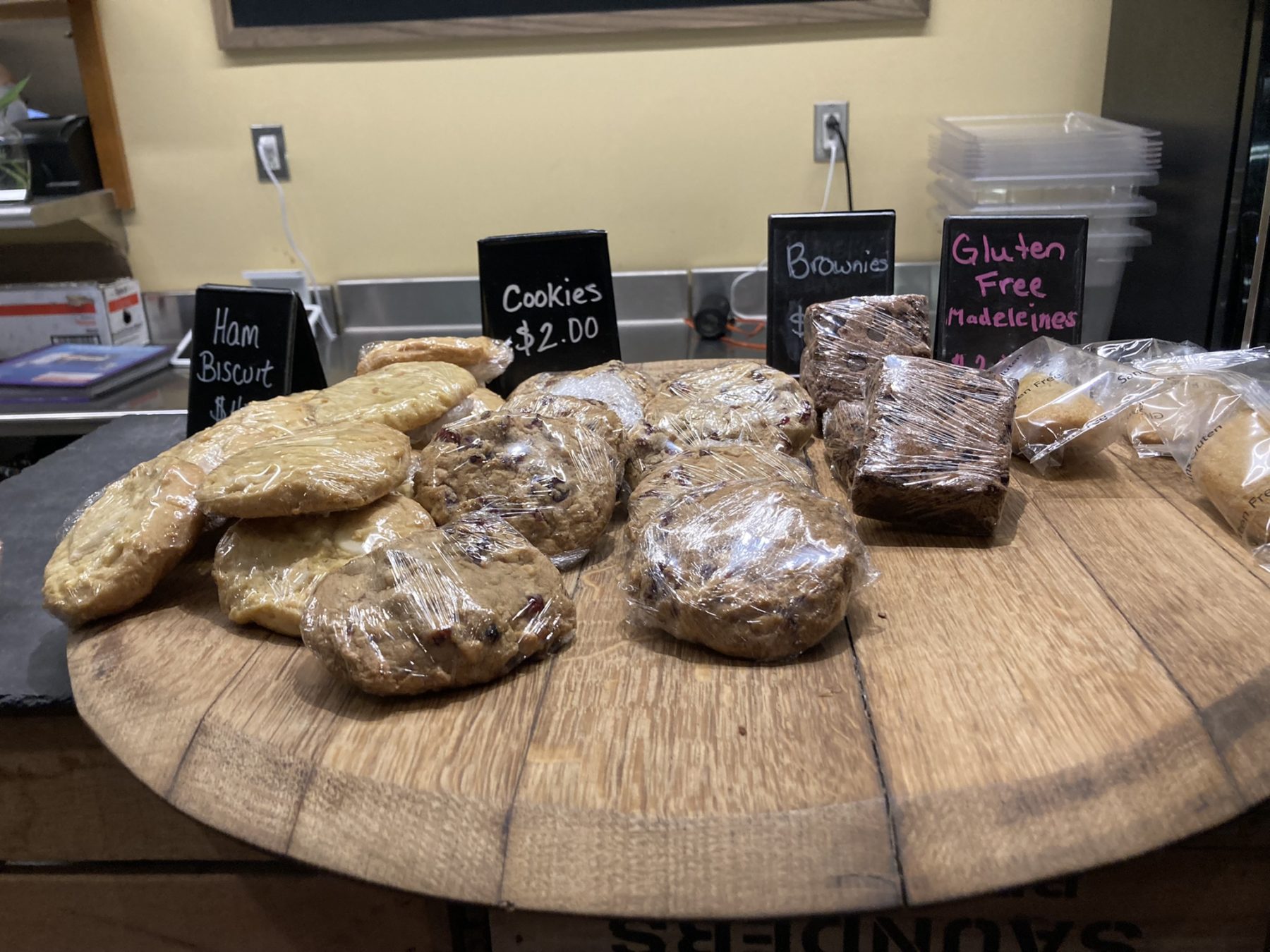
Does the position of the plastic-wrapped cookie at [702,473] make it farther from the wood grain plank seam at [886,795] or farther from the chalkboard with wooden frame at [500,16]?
the chalkboard with wooden frame at [500,16]

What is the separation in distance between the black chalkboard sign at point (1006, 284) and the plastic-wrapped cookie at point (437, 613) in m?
1.01

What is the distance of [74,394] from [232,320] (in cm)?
100

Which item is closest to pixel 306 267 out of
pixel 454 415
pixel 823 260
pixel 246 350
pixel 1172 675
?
pixel 246 350

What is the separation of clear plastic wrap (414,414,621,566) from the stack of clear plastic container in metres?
1.43

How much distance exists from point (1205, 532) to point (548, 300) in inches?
43.9

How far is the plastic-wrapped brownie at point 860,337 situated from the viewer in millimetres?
1572

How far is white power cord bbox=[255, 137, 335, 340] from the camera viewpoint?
272 cm

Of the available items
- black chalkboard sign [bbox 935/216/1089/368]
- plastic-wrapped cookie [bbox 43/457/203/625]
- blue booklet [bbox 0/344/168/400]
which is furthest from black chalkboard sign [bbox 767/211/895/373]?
blue booklet [bbox 0/344/168/400]

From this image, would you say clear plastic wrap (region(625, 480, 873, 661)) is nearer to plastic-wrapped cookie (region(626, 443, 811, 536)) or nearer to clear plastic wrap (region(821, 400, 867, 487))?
plastic-wrapped cookie (region(626, 443, 811, 536))

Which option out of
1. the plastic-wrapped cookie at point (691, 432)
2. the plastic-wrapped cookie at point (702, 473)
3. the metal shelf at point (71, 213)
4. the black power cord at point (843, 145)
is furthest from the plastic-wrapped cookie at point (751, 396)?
the metal shelf at point (71, 213)

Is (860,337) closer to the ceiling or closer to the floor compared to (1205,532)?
closer to the ceiling

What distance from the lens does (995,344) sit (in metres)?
1.73

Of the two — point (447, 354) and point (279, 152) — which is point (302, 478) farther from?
point (279, 152)

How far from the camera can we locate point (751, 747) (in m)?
0.86
